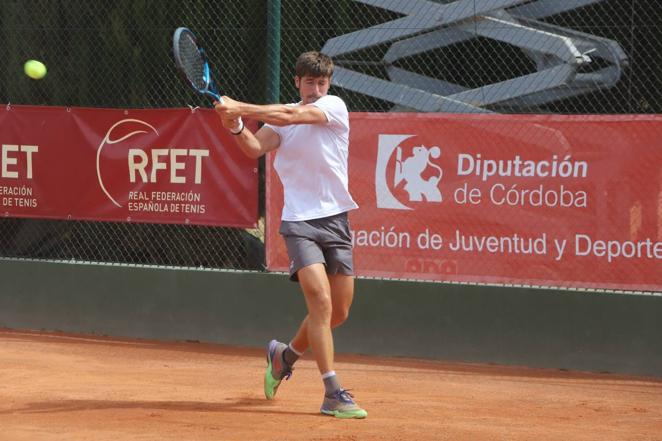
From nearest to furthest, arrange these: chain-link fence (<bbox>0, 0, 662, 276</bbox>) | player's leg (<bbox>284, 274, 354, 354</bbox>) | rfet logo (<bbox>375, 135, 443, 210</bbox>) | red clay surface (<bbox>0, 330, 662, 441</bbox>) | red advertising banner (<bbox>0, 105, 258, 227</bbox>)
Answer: red clay surface (<bbox>0, 330, 662, 441</bbox>), player's leg (<bbox>284, 274, 354, 354</bbox>), rfet logo (<bbox>375, 135, 443, 210</bbox>), red advertising banner (<bbox>0, 105, 258, 227</bbox>), chain-link fence (<bbox>0, 0, 662, 276</bbox>)

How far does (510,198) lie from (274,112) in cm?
280

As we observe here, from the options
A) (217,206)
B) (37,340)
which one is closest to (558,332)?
(217,206)

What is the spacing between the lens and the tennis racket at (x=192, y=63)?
6.14 m

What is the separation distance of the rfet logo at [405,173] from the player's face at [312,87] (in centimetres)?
230

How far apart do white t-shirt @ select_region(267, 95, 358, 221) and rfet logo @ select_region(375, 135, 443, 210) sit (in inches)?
86.5

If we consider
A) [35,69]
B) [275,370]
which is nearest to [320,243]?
[275,370]

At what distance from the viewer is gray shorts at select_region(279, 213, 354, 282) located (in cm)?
617

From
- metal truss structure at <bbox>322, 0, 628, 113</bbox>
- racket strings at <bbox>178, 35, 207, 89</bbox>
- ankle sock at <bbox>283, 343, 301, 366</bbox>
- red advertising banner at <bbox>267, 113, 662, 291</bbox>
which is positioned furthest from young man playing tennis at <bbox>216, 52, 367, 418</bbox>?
metal truss structure at <bbox>322, 0, 628, 113</bbox>

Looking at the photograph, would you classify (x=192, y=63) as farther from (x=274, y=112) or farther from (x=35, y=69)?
(x=35, y=69)

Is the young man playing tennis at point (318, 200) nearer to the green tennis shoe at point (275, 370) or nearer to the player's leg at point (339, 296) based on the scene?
the player's leg at point (339, 296)

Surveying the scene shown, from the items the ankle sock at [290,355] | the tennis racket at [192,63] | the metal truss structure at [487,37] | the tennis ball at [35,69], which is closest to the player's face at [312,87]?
the tennis racket at [192,63]

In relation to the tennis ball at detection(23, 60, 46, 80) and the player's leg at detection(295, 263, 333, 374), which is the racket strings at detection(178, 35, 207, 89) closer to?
the player's leg at detection(295, 263, 333, 374)

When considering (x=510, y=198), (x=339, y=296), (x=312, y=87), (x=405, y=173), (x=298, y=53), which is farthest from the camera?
(x=298, y=53)

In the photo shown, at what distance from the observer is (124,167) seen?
939cm
